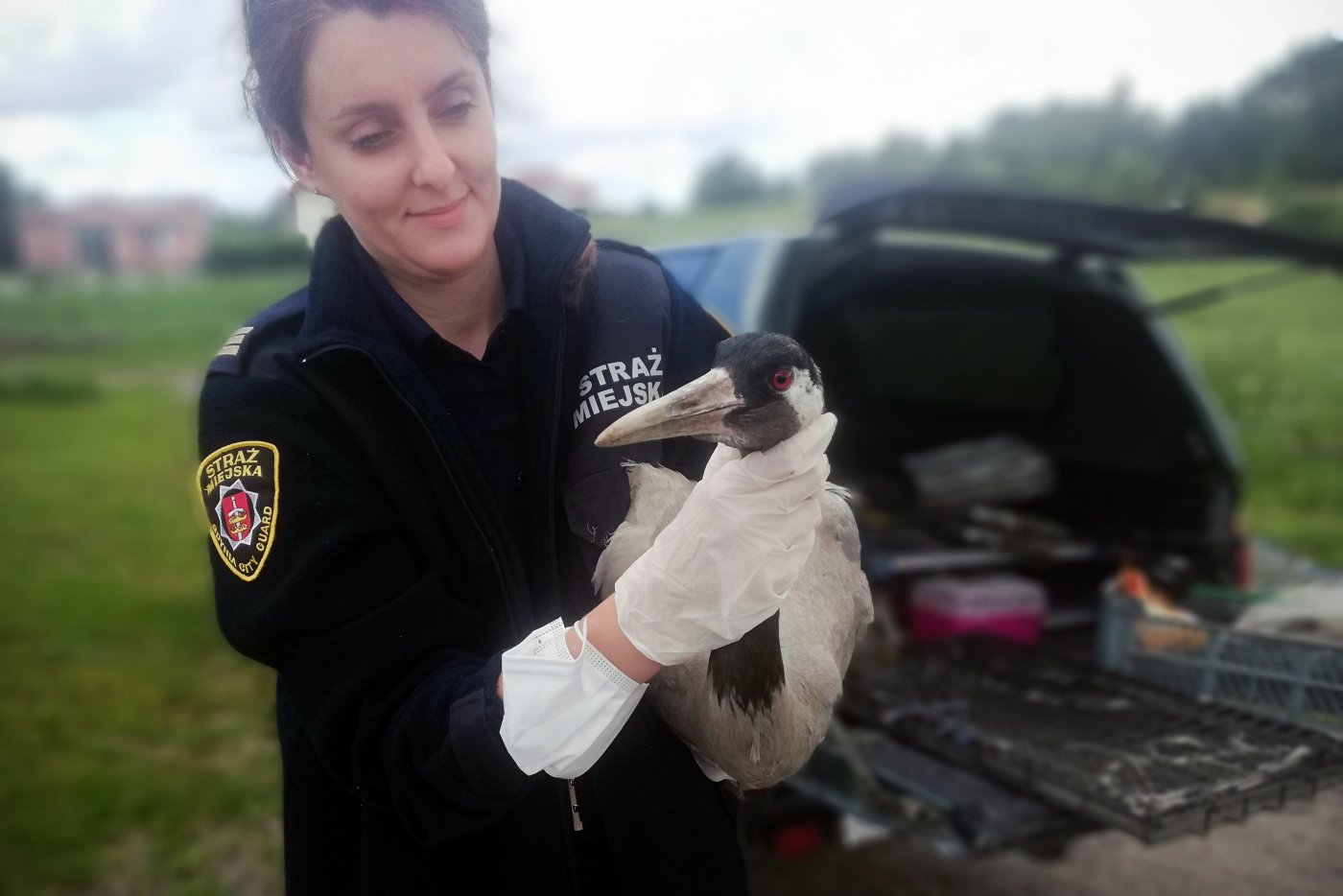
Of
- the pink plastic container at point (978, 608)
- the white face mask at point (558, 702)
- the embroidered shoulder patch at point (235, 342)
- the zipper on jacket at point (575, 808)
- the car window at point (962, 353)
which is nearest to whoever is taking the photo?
the white face mask at point (558, 702)

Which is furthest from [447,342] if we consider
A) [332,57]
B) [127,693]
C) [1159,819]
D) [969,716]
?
[127,693]

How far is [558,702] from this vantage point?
4.78 feet

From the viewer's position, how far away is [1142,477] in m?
4.80

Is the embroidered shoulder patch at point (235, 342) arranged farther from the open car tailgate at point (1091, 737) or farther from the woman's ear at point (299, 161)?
the open car tailgate at point (1091, 737)

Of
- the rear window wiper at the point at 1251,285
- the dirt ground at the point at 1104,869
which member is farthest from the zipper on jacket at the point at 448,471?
the rear window wiper at the point at 1251,285

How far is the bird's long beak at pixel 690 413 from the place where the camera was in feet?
4.91

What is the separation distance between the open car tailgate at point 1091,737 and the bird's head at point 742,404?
1666 mm

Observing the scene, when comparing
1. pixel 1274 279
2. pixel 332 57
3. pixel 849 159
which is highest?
pixel 849 159

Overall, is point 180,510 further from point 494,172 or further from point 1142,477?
point 494,172

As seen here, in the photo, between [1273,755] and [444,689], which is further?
[1273,755]

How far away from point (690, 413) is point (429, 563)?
53 cm

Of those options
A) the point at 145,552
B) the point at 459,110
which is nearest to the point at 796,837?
the point at 459,110

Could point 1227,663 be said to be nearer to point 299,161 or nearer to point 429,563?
point 429,563

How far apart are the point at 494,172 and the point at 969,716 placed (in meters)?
2.39
